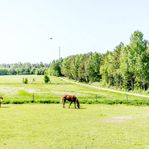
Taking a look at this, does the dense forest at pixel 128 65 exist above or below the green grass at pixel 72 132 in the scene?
above

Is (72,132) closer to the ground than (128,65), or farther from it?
closer to the ground

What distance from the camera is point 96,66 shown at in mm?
139750

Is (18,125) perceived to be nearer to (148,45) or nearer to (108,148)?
(108,148)

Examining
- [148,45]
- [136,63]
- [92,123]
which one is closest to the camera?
[92,123]

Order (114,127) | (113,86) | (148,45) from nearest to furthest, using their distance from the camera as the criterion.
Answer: (114,127) < (148,45) < (113,86)

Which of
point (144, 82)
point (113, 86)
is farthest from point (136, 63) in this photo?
point (113, 86)

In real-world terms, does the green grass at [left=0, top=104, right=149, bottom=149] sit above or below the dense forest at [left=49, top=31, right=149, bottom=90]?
below

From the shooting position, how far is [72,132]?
83.3ft

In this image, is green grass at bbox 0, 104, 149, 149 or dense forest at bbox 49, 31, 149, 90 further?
dense forest at bbox 49, 31, 149, 90

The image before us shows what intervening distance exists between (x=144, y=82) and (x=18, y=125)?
6713 cm

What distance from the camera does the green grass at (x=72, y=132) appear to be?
2116 centimetres

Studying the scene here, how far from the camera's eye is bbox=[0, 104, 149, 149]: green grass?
21.2 m

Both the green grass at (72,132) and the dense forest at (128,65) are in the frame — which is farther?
the dense forest at (128,65)

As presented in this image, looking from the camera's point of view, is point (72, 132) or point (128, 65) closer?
point (72, 132)
